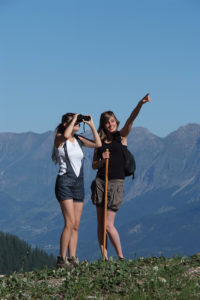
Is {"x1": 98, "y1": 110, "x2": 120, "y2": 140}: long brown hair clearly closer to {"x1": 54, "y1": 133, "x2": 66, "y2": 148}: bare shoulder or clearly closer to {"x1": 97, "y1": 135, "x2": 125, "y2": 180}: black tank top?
{"x1": 97, "y1": 135, "x2": 125, "y2": 180}: black tank top

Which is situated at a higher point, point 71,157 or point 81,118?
point 81,118

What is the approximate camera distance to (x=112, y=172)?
37.2 ft

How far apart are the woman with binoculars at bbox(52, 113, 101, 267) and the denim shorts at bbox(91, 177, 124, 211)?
0.34 meters

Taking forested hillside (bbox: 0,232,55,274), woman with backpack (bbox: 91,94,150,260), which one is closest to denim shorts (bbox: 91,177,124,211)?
woman with backpack (bbox: 91,94,150,260)

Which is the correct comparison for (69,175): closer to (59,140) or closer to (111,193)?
(59,140)

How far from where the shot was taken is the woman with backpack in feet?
36.9

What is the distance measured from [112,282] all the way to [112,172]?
6.94ft

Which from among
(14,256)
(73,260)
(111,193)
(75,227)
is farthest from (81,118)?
(14,256)

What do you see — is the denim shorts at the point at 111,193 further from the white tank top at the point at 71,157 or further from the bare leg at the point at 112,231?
the white tank top at the point at 71,157

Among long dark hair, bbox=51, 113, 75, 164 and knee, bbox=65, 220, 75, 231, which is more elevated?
long dark hair, bbox=51, 113, 75, 164

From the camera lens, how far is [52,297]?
956cm

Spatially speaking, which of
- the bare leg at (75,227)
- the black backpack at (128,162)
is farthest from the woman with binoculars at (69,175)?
the black backpack at (128,162)

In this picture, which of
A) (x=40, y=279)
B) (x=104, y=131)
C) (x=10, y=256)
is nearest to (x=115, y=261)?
(x=40, y=279)

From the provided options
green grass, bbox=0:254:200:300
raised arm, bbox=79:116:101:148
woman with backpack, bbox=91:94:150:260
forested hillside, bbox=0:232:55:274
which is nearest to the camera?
green grass, bbox=0:254:200:300
